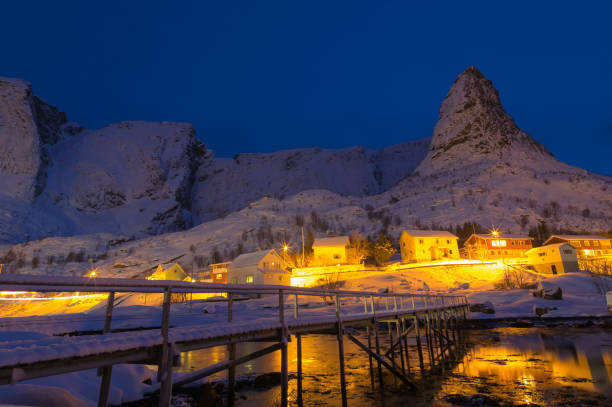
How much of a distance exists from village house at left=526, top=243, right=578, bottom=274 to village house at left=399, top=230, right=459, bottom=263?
1538cm

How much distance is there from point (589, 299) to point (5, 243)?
138 m

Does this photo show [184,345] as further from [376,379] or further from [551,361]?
[551,361]

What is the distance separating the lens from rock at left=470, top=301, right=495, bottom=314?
41806 mm

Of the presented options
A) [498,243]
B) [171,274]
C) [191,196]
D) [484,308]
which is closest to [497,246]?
[498,243]

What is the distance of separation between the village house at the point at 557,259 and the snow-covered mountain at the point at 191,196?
107 feet

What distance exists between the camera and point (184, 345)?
6.17m

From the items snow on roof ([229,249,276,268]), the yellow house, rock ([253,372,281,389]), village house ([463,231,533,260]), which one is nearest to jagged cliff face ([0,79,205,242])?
the yellow house

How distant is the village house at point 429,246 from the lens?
7250cm

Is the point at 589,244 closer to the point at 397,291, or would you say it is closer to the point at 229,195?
the point at 397,291

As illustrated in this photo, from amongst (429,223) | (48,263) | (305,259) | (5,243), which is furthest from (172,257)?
(429,223)

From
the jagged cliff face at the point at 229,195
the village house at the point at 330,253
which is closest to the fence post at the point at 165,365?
the village house at the point at 330,253

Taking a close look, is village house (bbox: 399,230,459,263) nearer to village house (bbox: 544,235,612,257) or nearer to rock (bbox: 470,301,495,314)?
village house (bbox: 544,235,612,257)

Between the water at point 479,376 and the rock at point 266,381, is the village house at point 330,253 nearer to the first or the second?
the water at point 479,376

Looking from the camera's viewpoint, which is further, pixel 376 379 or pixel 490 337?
pixel 490 337
